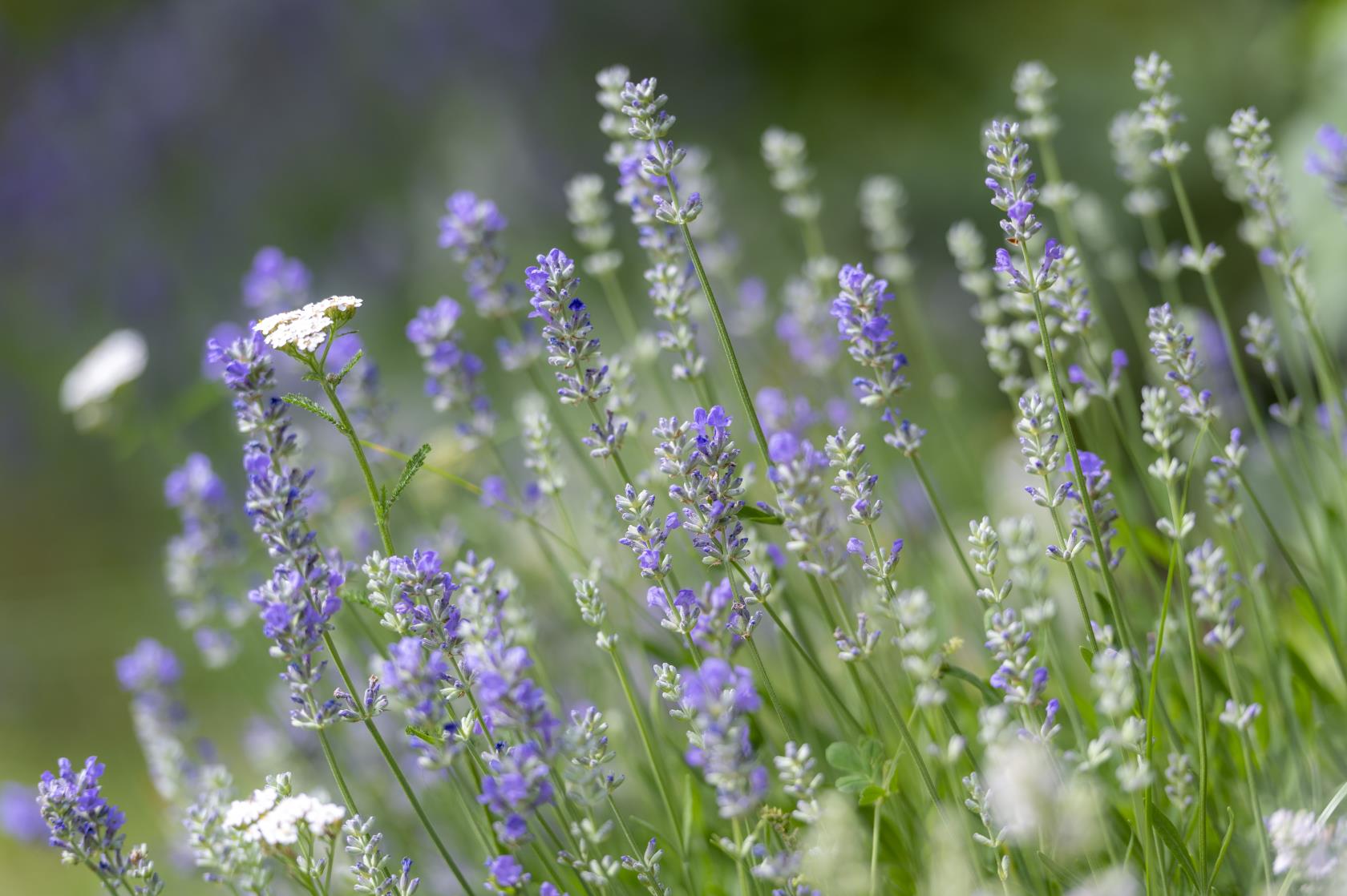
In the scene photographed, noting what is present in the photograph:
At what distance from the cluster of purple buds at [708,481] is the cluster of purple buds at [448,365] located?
577 mm

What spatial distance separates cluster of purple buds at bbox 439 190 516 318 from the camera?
1.66 meters

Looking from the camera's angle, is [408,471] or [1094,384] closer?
[408,471]

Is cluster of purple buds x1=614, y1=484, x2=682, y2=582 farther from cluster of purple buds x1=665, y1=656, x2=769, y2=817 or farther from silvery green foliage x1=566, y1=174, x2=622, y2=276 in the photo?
silvery green foliage x1=566, y1=174, x2=622, y2=276

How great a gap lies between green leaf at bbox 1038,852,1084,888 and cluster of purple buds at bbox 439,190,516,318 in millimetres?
1086

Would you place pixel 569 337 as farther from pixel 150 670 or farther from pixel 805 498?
pixel 150 670

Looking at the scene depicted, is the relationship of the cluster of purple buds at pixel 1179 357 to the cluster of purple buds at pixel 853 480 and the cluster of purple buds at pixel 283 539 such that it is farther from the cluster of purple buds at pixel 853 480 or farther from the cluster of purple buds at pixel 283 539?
the cluster of purple buds at pixel 283 539

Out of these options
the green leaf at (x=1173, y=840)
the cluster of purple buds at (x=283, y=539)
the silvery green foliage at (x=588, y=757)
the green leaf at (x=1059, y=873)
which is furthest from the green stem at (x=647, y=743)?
the green leaf at (x=1173, y=840)

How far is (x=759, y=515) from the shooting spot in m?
1.21

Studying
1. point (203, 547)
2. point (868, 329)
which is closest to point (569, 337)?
point (868, 329)

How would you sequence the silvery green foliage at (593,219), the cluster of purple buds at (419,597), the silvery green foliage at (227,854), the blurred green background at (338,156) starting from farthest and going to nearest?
the blurred green background at (338,156), the silvery green foliage at (593,219), the silvery green foliage at (227,854), the cluster of purple buds at (419,597)

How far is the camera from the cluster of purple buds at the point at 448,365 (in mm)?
1671

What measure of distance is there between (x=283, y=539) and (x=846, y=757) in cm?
66

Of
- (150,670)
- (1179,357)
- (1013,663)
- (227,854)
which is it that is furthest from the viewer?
(150,670)

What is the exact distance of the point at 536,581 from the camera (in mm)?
2676
